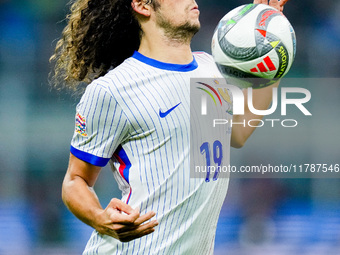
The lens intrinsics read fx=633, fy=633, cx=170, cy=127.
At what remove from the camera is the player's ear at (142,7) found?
3316 millimetres

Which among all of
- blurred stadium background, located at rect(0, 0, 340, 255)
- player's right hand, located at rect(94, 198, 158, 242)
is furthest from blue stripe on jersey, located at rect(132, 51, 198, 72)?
blurred stadium background, located at rect(0, 0, 340, 255)

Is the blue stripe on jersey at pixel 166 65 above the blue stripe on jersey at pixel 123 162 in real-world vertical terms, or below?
above

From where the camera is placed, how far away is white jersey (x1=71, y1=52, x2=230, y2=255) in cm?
300

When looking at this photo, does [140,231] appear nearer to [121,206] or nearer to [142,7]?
[121,206]

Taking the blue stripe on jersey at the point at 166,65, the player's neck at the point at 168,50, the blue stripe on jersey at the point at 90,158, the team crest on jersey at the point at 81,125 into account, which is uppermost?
the player's neck at the point at 168,50

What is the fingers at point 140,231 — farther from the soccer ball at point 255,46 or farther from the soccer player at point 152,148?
the soccer ball at point 255,46

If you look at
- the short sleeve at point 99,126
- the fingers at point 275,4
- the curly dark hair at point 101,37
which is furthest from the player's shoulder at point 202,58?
the short sleeve at point 99,126

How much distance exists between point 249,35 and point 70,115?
488 cm

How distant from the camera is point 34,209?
7215mm

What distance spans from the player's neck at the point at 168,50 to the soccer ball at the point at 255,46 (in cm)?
16

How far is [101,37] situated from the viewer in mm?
3549

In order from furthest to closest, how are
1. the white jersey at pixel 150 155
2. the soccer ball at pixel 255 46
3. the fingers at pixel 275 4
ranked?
1. the fingers at pixel 275 4
2. the soccer ball at pixel 255 46
3. the white jersey at pixel 150 155

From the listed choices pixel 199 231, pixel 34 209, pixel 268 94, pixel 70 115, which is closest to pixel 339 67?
pixel 70 115

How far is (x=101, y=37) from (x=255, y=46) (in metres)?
0.91
